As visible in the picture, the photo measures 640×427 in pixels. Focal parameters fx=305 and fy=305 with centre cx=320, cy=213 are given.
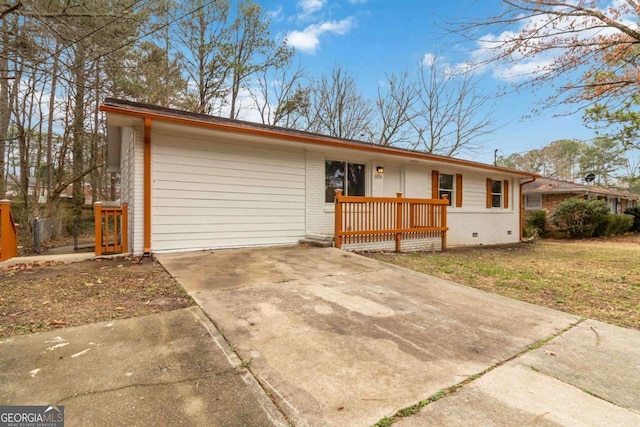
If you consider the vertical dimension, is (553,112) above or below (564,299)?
above

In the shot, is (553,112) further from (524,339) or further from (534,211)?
(534,211)

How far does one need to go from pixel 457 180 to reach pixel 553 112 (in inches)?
168

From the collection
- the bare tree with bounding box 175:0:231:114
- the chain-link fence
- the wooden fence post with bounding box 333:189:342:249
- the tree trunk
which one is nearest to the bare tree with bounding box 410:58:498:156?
the bare tree with bounding box 175:0:231:114

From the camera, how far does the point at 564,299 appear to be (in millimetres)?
4070

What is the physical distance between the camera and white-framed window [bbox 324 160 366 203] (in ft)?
27.0

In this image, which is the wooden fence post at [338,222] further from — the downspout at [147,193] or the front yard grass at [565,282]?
the downspout at [147,193]

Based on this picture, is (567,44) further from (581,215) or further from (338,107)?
(338,107)

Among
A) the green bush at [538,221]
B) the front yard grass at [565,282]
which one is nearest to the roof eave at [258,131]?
the front yard grass at [565,282]

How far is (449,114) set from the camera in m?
20.1

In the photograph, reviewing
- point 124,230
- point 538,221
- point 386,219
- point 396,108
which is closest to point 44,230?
point 124,230

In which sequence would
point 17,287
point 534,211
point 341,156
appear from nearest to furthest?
point 17,287
point 341,156
point 534,211

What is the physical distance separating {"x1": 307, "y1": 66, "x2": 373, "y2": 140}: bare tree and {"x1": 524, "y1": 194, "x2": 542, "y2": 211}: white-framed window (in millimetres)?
10664

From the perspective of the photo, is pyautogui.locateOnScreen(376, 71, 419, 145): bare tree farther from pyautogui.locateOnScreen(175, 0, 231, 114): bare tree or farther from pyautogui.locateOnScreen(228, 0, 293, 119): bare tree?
pyautogui.locateOnScreen(175, 0, 231, 114): bare tree

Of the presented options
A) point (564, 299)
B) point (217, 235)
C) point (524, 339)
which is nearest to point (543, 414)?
point (524, 339)
